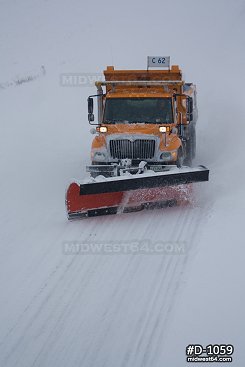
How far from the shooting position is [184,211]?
7.81 metres

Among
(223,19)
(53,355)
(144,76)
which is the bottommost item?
(53,355)

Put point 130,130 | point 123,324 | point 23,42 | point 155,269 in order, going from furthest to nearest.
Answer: point 23,42, point 130,130, point 155,269, point 123,324

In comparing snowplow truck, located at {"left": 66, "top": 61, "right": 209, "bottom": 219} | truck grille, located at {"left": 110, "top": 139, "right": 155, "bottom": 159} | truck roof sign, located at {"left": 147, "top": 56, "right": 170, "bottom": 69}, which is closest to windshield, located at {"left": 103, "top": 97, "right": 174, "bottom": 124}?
snowplow truck, located at {"left": 66, "top": 61, "right": 209, "bottom": 219}

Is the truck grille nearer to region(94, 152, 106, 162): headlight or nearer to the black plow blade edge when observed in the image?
region(94, 152, 106, 162): headlight

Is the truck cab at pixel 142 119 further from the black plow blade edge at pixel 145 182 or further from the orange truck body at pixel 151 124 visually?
the black plow blade edge at pixel 145 182

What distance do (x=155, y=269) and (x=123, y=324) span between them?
1.22 m

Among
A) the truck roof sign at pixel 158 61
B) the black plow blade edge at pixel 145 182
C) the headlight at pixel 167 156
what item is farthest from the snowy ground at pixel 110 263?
the truck roof sign at pixel 158 61

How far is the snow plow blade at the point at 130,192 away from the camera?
23.8 ft

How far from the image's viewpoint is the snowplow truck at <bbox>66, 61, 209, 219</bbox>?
745 cm

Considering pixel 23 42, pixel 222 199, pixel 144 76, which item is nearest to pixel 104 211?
pixel 222 199

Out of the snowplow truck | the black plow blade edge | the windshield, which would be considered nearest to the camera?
the black plow blade edge

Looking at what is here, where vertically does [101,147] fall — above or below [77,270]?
above

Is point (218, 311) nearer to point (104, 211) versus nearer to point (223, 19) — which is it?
point (104, 211)

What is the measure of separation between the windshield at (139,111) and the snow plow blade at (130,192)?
1525 mm
